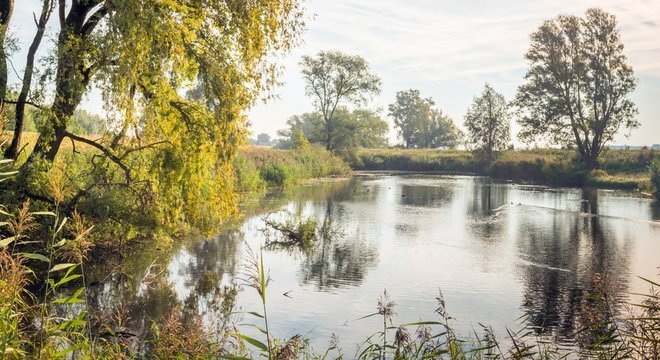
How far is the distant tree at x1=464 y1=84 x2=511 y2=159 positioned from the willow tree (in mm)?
52721

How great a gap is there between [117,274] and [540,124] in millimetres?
45451

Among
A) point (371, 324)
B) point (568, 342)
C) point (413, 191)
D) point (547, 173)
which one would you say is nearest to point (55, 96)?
point (371, 324)

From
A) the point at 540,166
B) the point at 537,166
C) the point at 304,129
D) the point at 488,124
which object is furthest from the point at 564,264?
the point at 304,129

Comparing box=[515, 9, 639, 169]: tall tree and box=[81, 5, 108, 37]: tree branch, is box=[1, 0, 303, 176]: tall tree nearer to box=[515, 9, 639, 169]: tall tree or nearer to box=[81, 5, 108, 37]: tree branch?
box=[81, 5, 108, 37]: tree branch

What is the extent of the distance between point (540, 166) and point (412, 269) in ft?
134

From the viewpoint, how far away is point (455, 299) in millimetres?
13195

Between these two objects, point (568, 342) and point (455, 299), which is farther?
point (455, 299)

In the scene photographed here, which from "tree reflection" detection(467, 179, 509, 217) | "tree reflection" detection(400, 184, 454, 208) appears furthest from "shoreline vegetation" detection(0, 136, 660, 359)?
"tree reflection" detection(467, 179, 509, 217)

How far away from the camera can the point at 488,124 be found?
65375 millimetres

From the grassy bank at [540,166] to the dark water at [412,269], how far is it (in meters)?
19.0

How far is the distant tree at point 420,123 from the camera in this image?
4879 inches

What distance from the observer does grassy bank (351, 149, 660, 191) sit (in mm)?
48000

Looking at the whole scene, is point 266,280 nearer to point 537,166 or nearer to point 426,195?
point 426,195

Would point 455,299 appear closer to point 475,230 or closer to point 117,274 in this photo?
point 117,274
